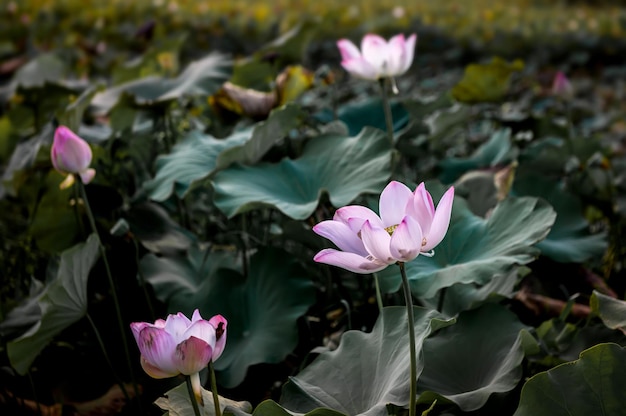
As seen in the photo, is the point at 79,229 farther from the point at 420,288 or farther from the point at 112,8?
the point at 112,8

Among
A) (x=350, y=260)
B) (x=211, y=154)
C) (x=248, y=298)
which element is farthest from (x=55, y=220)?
(x=350, y=260)

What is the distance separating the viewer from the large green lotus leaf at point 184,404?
2.49ft

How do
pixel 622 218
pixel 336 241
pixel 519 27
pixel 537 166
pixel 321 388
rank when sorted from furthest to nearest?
pixel 519 27, pixel 622 218, pixel 537 166, pixel 321 388, pixel 336 241

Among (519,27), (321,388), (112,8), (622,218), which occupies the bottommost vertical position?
(519,27)

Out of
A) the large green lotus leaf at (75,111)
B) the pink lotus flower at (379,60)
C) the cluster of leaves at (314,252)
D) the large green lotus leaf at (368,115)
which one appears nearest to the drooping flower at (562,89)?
the cluster of leaves at (314,252)

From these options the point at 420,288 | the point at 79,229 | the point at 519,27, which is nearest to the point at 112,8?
the point at 519,27

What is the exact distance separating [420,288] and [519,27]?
4.67 meters

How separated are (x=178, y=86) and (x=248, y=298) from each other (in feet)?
1.85

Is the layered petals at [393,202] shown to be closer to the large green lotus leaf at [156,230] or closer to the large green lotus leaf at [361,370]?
the large green lotus leaf at [361,370]

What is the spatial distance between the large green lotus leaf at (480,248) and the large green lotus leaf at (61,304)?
405mm

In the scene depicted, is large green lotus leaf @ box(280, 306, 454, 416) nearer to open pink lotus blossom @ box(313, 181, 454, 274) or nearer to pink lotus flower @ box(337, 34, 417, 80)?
open pink lotus blossom @ box(313, 181, 454, 274)

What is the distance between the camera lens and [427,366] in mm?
909

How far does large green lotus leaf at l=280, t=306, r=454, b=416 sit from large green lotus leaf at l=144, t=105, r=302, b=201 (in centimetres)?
41

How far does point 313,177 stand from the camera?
119 cm
